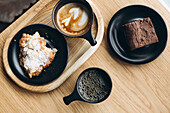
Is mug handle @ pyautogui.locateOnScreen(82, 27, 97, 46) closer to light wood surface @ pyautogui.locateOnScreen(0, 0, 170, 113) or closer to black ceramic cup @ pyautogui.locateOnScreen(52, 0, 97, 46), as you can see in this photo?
black ceramic cup @ pyautogui.locateOnScreen(52, 0, 97, 46)

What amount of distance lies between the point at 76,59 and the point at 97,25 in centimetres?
29

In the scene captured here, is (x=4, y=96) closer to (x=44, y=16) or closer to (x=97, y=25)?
(x=44, y=16)

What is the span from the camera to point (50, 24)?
1.29 metres

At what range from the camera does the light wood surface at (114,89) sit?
1262 mm

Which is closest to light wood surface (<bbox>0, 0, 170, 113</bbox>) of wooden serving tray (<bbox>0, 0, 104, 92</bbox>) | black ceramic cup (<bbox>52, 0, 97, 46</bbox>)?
wooden serving tray (<bbox>0, 0, 104, 92</bbox>)

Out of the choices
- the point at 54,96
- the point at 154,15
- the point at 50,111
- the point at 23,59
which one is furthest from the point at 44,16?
the point at 154,15

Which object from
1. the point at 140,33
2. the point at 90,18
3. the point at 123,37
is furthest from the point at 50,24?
the point at 140,33

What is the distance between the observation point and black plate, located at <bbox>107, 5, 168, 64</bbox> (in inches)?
49.1

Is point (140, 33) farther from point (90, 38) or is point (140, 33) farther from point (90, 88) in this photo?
point (90, 88)

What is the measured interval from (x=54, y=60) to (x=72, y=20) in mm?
312

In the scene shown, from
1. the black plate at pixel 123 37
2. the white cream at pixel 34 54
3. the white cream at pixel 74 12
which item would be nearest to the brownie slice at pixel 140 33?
the black plate at pixel 123 37

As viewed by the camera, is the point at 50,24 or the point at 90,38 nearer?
the point at 90,38

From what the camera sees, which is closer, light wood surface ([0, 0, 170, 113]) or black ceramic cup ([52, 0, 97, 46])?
black ceramic cup ([52, 0, 97, 46])

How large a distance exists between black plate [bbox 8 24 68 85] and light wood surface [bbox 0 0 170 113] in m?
0.07
